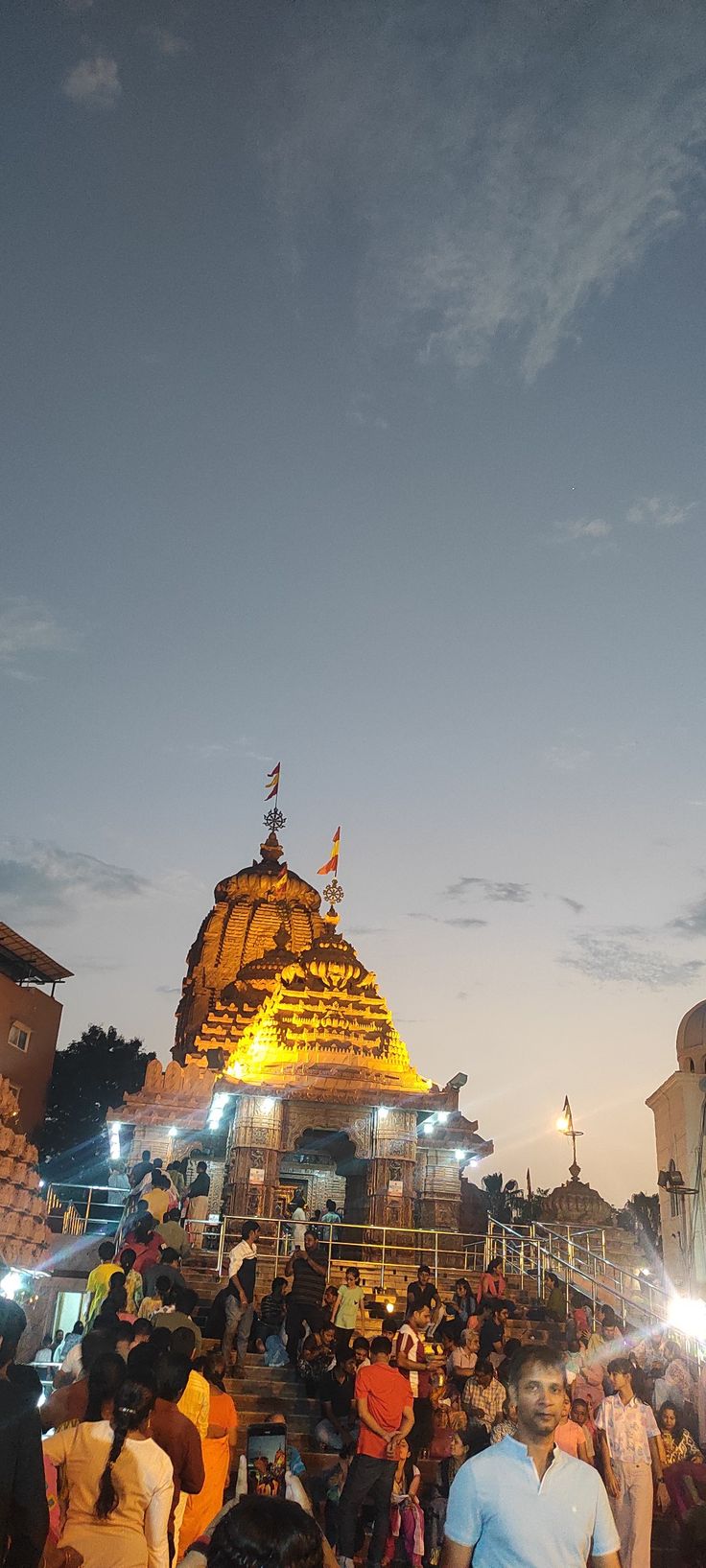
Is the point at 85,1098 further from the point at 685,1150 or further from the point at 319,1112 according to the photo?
the point at 685,1150

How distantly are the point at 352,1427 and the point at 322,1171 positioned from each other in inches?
756

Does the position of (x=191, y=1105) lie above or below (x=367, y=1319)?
above

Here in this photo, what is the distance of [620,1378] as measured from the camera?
911cm

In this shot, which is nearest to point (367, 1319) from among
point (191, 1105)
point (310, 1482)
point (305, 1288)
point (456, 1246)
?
point (305, 1288)

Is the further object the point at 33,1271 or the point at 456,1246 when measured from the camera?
the point at 456,1246

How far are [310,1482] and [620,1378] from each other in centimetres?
313

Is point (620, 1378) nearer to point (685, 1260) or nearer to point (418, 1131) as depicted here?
point (685, 1260)

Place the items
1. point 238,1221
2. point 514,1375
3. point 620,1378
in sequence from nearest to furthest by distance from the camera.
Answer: point 514,1375 < point 620,1378 < point 238,1221

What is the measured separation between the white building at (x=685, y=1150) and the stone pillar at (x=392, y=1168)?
5293 mm

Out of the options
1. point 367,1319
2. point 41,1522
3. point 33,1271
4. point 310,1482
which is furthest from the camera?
point 33,1271

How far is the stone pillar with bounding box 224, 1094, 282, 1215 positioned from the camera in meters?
23.4

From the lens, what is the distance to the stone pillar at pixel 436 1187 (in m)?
24.5

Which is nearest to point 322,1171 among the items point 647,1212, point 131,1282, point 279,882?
point 279,882

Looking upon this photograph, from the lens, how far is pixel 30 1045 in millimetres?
36000
